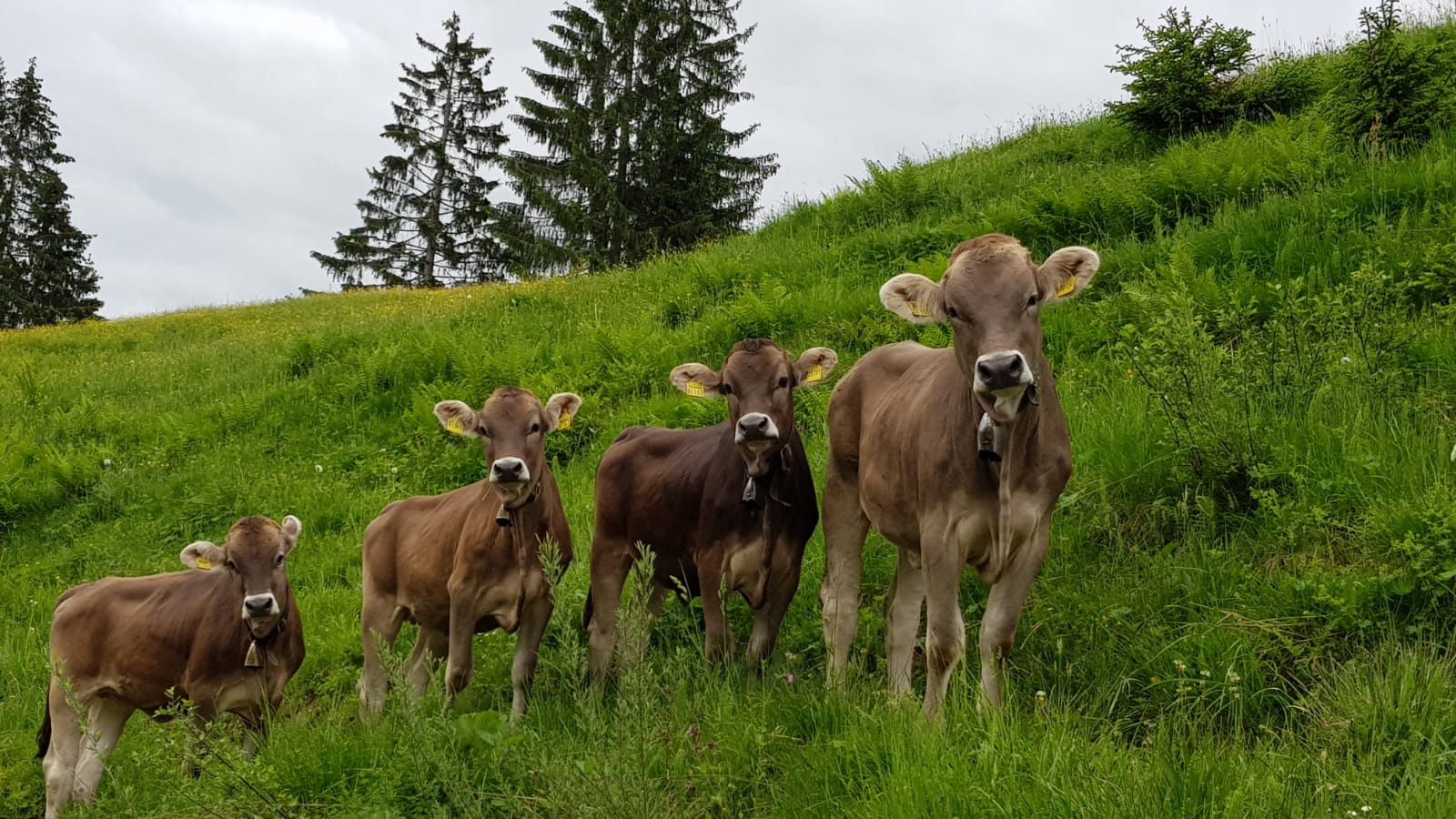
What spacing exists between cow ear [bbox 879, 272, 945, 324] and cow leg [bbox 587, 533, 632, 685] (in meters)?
3.12

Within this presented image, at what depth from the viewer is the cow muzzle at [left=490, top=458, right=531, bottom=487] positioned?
22.1 ft

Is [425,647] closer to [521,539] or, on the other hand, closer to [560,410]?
[521,539]

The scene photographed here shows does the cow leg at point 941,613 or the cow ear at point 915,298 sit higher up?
the cow ear at point 915,298

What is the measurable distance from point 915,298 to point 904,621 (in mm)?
1982

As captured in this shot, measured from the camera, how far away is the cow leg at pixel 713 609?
20.8 feet

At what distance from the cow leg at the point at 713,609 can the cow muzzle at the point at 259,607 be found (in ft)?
9.98

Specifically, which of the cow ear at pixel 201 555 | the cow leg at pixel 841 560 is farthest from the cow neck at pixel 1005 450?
the cow ear at pixel 201 555

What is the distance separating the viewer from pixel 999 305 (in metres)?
4.53

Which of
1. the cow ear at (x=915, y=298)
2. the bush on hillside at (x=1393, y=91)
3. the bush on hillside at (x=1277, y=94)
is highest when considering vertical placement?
the bush on hillside at (x=1277, y=94)

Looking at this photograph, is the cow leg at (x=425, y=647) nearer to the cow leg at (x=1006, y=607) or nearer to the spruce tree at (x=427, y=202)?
the cow leg at (x=1006, y=607)

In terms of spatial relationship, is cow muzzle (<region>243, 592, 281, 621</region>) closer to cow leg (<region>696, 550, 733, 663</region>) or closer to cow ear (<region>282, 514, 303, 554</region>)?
cow ear (<region>282, 514, 303, 554</region>)

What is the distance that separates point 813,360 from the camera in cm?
688

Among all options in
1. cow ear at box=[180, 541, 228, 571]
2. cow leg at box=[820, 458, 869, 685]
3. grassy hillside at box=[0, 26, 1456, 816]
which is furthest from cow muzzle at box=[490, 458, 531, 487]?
cow ear at box=[180, 541, 228, 571]

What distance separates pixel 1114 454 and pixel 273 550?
604 cm
